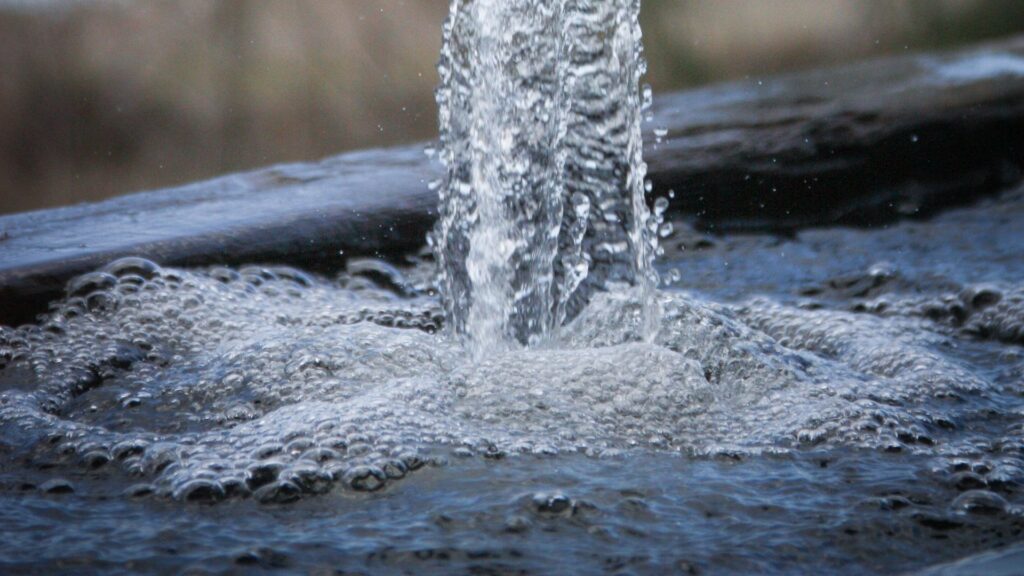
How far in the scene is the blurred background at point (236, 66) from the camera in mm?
3357

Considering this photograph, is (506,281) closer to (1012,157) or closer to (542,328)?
(542,328)

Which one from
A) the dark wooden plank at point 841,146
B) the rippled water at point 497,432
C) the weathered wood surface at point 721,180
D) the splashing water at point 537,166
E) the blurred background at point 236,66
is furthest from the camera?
the blurred background at point 236,66

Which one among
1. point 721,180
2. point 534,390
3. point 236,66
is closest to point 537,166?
point 534,390

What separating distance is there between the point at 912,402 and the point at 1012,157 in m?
1.32

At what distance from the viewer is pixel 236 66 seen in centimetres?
342

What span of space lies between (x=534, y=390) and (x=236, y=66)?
2.35 metres

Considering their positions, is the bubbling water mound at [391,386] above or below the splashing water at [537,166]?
below

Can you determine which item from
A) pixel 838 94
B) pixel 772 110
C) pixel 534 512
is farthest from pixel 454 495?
pixel 838 94

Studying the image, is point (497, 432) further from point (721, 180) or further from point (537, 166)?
point (721, 180)

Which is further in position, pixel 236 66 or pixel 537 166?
pixel 236 66

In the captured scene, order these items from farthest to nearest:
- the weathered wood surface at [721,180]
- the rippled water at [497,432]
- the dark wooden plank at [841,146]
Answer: the dark wooden plank at [841,146] < the weathered wood surface at [721,180] < the rippled water at [497,432]

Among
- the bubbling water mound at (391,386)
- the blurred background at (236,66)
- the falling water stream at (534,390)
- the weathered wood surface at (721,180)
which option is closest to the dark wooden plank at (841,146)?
the weathered wood surface at (721,180)

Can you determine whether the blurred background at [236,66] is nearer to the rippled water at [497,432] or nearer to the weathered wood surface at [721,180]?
the weathered wood surface at [721,180]

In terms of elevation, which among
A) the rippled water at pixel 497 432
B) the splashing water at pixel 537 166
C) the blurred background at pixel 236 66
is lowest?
the rippled water at pixel 497 432
